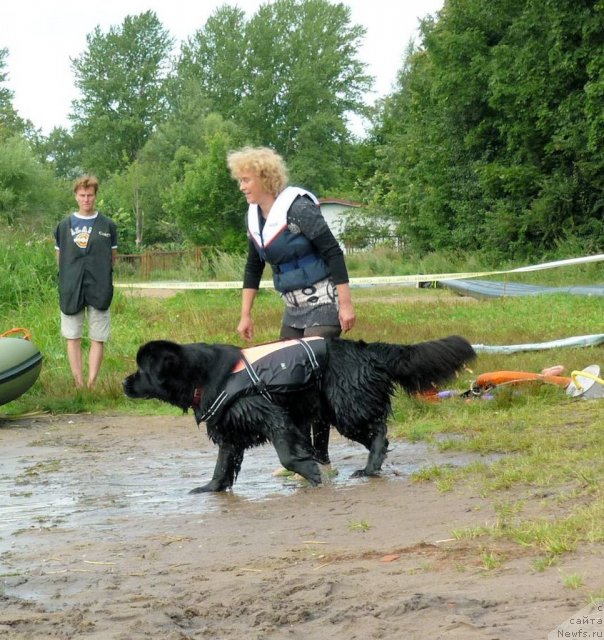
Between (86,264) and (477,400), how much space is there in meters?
3.95

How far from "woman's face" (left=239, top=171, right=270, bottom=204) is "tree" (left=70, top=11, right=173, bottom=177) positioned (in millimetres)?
84908

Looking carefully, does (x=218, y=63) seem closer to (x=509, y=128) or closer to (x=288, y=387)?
(x=509, y=128)

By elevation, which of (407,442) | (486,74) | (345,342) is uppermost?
(486,74)

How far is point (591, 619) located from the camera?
10.5 ft

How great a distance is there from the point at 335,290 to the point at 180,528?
1907 millimetres

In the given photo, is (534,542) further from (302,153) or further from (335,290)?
(302,153)

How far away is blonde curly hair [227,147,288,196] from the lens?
666 cm

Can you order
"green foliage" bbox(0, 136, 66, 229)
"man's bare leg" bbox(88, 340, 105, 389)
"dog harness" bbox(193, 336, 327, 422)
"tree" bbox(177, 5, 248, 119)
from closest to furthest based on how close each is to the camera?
"dog harness" bbox(193, 336, 327, 422), "man's bare leg" bbox(88, 340, 105, 389), "green foliage" bbox(0, 136, 66, 229), "tree" bbox(177, 5, 248, 119)

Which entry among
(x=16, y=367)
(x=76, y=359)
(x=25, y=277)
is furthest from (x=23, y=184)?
(x=16, y=367)

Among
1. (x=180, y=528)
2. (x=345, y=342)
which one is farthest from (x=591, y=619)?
(x=345, y=342)

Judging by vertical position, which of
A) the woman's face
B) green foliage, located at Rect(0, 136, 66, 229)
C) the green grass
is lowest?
the green grass

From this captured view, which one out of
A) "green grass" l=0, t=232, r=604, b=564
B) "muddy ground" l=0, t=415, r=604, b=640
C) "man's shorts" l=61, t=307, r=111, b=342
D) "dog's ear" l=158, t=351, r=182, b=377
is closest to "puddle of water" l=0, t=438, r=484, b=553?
"muddy ground" l=0, t=415, r=604, b=640

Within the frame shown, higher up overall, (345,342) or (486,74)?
(486,74)

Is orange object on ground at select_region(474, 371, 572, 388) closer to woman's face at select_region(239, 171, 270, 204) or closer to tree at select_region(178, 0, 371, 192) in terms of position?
woman's face at select_region(239, 171, 270, 204)
